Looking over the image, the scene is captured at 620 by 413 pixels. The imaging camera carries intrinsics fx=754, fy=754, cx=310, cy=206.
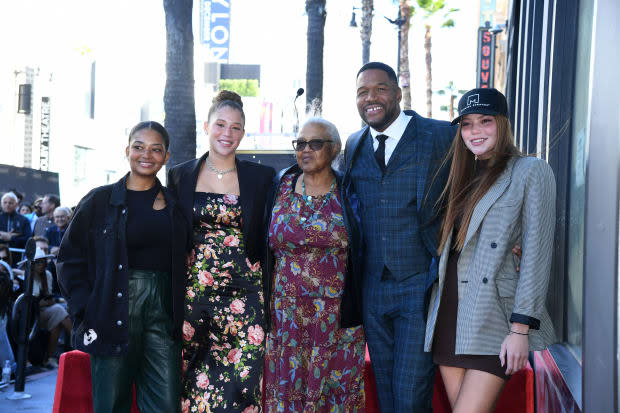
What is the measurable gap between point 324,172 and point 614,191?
2.24 meters

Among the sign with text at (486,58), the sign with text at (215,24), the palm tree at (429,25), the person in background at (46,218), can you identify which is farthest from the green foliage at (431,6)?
the sign with text at (215,24)

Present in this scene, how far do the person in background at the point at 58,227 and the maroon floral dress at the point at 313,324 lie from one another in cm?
827

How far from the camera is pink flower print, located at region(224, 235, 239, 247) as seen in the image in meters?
4.51

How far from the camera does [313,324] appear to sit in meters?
4.34

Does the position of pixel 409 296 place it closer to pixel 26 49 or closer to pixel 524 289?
pixel 524 289

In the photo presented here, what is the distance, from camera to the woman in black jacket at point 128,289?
4.23m

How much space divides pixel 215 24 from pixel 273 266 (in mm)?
63251

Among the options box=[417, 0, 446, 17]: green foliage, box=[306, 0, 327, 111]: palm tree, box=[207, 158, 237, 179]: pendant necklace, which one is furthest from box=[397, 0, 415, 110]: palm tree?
box=[207, 158, 237, 179]: pendant necklace

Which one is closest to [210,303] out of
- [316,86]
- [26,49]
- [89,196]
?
[89,196]

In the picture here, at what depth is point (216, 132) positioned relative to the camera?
15.6 ft

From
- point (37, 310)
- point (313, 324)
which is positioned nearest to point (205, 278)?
point (313, 324)

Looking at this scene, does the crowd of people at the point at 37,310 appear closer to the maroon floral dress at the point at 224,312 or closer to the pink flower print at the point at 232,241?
the maroon floral dress at the point at 224,312

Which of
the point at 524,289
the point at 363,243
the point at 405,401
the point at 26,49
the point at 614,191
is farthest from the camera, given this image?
the point at 26,49

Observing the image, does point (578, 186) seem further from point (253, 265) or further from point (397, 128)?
point (253, 265)
